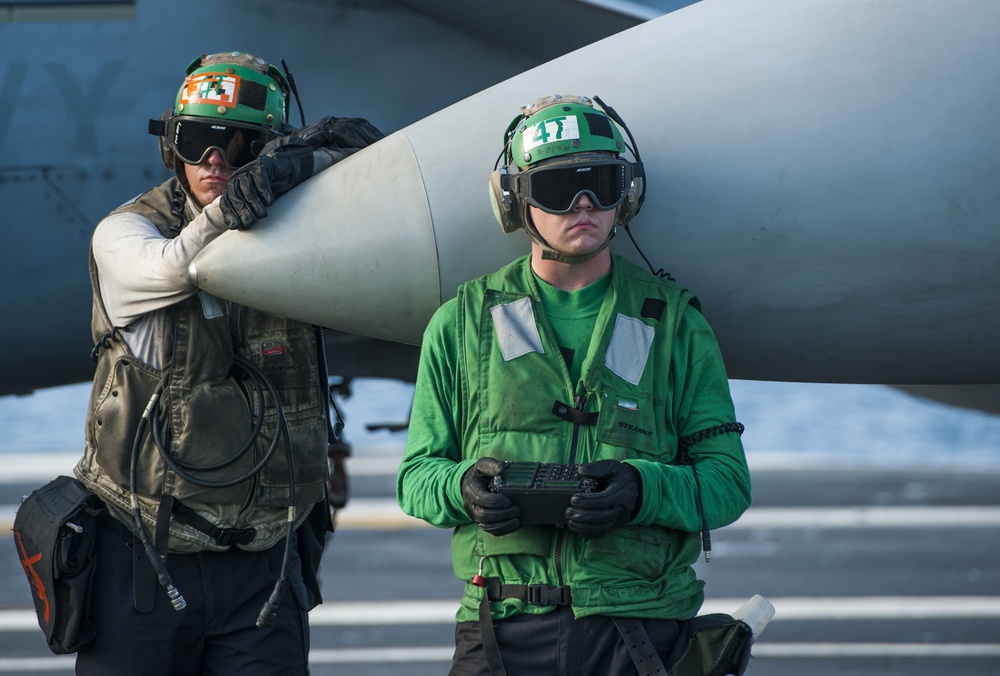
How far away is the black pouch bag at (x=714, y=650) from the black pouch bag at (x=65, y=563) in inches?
61.8

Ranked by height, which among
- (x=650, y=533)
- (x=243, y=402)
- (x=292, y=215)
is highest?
(x=292, y=215)

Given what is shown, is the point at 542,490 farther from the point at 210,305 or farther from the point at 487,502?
the point at 210,305

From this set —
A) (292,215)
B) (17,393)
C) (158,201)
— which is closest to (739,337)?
(292,215)

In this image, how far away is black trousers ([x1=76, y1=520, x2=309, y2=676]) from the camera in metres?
3.35

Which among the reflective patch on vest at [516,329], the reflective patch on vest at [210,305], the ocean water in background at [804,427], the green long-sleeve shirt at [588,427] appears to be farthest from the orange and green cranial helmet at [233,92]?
the ocean water in background at [804,427]

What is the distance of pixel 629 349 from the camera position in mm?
2816

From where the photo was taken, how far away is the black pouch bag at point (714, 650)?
9.00 feet

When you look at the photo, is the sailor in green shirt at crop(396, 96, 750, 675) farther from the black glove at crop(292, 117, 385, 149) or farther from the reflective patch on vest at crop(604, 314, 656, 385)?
the black glove at crop(292, 117, 385, 149)

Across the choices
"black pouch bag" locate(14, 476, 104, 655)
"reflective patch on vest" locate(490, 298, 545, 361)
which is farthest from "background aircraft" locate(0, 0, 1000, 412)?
"reflective patch on vest" locate(490, 298, 545, 361)

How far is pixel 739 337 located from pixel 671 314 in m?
0.45

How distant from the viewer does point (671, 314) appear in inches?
113

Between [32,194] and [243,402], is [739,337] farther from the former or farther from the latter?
[32,194]

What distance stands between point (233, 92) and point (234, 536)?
1.20 meters

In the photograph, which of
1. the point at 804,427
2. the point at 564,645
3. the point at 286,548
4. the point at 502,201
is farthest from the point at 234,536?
the point at 804,427
